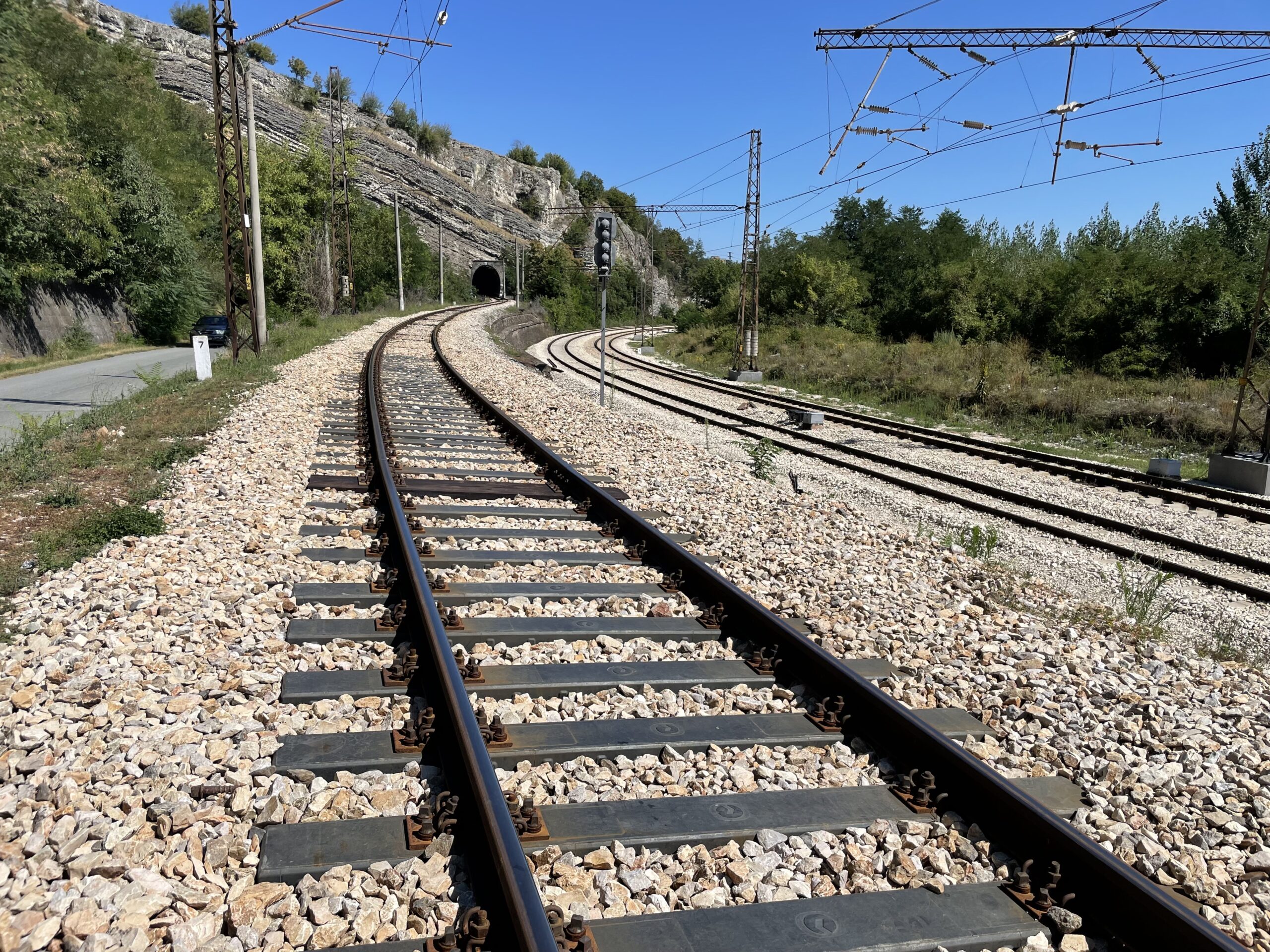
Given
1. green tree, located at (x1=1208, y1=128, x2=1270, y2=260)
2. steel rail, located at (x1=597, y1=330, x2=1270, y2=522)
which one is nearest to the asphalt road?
steel rail, located at (x1=597, y1=330, x2=1270, y2=522)

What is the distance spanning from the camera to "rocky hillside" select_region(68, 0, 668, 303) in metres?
85.2

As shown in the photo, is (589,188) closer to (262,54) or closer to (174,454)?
(262,54)

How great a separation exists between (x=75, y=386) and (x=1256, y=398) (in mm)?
25429

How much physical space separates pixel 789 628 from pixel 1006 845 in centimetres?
169

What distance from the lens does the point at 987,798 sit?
3.21 metres

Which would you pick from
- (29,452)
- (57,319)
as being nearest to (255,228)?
(57,319)

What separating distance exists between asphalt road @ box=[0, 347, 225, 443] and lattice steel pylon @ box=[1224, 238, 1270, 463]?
56.1ft

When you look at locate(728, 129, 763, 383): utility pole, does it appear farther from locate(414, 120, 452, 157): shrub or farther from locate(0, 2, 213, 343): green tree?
locate(414, 120, 452, 157): shrub

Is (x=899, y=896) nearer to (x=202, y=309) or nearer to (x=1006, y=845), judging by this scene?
(x=1006, y=845)

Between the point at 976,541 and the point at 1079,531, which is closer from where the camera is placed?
the point at 976,541

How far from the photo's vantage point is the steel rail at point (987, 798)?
2.55 metres

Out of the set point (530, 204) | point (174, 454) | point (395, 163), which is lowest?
point (174, 454)

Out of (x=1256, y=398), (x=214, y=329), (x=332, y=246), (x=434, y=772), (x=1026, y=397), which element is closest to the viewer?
(x=434, y=772)

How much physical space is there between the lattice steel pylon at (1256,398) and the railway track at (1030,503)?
7.23 ft
